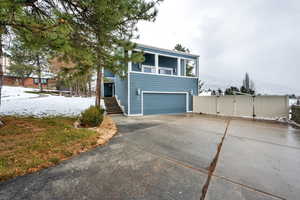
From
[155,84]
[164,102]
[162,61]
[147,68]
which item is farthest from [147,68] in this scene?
[164,102]

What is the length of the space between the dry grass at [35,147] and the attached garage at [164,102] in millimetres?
5971

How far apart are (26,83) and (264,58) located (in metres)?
48.5

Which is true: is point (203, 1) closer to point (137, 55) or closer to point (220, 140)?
point (137, 55)

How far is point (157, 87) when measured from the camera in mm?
10414

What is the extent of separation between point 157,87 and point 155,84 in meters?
0.31

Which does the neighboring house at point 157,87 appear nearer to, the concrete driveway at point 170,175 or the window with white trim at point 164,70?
the window with white trim at point 164,70

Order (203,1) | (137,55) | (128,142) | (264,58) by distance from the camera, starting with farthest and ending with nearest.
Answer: (264,58), (203,1), (137,55), (128,142)

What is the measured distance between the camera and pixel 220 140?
431cm

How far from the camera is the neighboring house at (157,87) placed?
31.5 ft

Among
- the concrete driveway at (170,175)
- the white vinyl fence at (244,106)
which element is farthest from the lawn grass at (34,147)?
the white vinyl fence at (244,106)

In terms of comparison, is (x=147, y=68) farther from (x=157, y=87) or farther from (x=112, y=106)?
(x=112, y=106)

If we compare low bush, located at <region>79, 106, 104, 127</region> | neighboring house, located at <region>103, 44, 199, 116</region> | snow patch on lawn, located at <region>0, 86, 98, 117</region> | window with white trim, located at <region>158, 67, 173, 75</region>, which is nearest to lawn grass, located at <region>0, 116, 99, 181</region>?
low bush, located at <region>79, 106, 104, 127</region>

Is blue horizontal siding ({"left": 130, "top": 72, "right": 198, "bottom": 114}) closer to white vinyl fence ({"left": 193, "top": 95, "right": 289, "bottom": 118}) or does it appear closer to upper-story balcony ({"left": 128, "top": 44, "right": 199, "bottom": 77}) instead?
upper-story balcony ({"left": 128, "top": 44, "right": 199, "bottom": 77})

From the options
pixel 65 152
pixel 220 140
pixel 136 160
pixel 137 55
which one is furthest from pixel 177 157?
pixel 137 55
